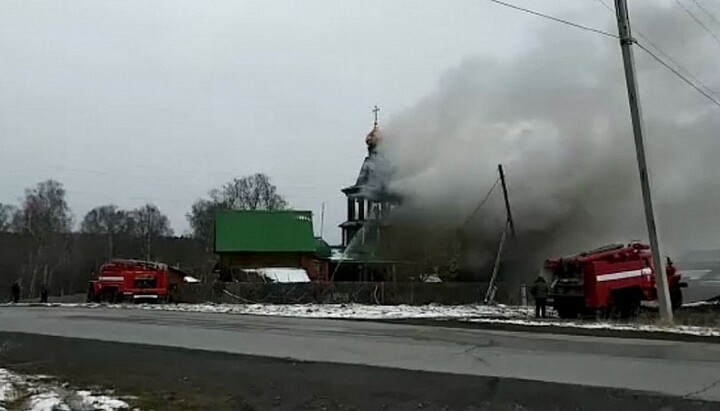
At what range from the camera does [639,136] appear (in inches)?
928

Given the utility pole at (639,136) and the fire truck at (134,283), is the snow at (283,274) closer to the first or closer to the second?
the fire truck at (134,283)

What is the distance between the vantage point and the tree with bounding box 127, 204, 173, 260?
10881 centimetres

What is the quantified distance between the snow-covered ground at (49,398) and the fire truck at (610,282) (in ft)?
63.3

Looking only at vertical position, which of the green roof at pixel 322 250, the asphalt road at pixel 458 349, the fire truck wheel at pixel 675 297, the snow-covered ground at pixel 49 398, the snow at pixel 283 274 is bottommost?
the snow-covered ground at pixel 49 398

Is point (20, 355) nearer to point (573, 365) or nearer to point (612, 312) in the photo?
point (573, 365)

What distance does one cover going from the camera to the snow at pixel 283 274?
176 ft

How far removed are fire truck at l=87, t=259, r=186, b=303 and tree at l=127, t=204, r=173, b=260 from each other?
56.2m

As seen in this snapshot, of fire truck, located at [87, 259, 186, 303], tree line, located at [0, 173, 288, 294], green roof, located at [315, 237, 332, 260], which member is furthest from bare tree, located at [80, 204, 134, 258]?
fire truck, located at [87, 259, 186, 303]

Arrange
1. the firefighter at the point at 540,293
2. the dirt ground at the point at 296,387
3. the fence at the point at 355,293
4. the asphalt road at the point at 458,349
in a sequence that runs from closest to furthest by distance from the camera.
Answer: the dirt ground at the point at 296,387, the asphalt road at the point at 458,349, the firefighter at the point at 540,293, the fence at the point at 355,293

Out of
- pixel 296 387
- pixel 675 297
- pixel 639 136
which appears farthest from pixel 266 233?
pixel 296 387

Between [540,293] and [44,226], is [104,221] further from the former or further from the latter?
[540,293]

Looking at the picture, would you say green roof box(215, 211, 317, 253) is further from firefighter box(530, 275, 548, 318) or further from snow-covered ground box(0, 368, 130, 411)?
snow-covered ground box(0, 368, 130, 411)

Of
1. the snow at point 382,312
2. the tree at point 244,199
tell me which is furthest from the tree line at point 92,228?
the snow at point 382,312

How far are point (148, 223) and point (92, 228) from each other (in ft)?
23.5
